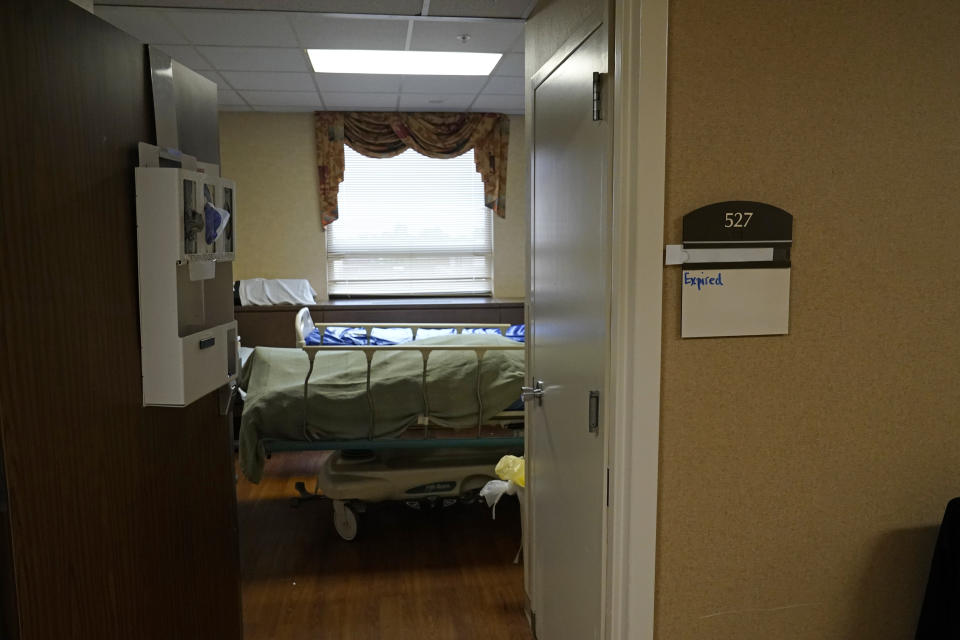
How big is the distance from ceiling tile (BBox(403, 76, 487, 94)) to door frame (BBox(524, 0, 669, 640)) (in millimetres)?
3398

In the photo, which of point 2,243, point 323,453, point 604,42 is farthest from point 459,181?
point 2,243

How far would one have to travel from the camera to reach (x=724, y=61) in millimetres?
1464

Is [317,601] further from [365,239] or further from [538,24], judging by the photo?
[365,239]

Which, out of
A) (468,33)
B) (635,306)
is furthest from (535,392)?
(468,33)

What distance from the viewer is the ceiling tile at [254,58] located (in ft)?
13.4

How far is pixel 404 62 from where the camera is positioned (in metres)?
4.54

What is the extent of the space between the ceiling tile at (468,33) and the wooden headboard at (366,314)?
2215 millimetres

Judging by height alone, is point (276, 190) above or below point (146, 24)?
below

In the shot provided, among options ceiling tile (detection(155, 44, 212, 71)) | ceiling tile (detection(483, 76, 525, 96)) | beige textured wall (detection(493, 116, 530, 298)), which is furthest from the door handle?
beige textured wall (detection(493, 116, 530, 298))

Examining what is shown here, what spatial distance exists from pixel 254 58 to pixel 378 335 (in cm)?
176

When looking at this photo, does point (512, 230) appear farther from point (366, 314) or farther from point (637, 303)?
point (637, 303)

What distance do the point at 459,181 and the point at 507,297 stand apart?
108 centimetres

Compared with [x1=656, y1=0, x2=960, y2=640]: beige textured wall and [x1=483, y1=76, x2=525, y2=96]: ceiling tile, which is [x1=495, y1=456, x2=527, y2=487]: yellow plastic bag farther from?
[x1=483, y1=76, x2=525, y2=96]: ceiling tile

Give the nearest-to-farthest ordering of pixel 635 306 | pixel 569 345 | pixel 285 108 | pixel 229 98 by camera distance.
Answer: pixel 635 306, pixel 569 345, pixel 229 98, pixel 285 108
